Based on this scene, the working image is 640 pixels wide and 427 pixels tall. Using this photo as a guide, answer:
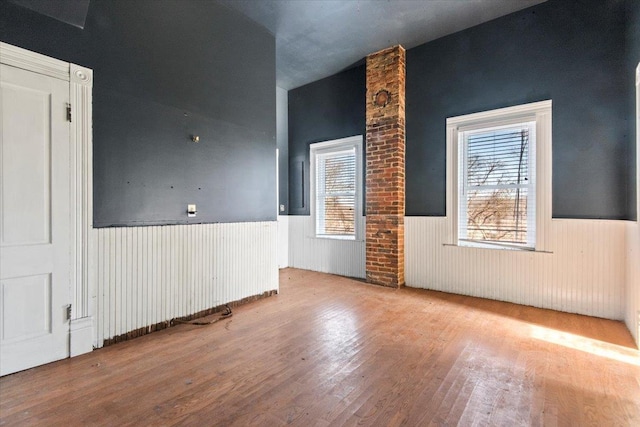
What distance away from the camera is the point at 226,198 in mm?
3766

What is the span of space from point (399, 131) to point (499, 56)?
1538mm

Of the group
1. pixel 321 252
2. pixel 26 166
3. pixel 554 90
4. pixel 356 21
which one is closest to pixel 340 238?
pixel 321 252

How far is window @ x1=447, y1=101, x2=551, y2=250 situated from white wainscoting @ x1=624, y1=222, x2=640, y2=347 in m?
0.78

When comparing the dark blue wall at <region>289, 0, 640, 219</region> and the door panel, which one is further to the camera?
the dark blue wall at <region>289, 0, 640, 219</region>

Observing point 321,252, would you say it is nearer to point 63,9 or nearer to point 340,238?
point 340,238

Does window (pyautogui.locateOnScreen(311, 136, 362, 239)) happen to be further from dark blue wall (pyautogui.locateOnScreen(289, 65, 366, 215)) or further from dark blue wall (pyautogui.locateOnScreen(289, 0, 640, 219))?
dark blue wall (pyautogui.locateOnScreen(289, 0, 640, 219))

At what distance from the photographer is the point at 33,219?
2359 millimetres

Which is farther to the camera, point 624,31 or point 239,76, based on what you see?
point 239,76

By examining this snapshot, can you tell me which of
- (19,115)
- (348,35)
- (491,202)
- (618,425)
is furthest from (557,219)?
(19,115)

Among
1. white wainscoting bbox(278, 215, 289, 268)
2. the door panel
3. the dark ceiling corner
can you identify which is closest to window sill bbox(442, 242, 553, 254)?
white wainscoting bbox(278, 215, 289, 268)

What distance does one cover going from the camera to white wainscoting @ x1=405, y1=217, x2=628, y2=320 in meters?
3.33

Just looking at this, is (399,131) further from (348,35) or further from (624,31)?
(624,31)

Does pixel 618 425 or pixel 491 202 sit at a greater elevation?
pixel 491 202

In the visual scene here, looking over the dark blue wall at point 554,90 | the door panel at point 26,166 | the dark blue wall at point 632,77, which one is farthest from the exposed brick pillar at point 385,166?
the door panel at point 26,166
